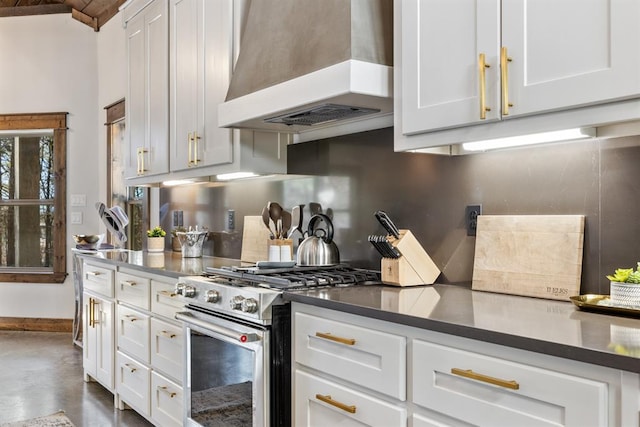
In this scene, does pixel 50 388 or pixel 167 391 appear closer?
pixel 167 391

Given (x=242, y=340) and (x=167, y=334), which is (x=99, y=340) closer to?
(x=167, y=334)

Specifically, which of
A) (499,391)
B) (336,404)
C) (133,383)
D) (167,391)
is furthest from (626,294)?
(133,383)

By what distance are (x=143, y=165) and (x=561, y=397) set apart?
3352 mm

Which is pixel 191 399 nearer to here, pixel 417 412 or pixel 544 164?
pixel 417 412

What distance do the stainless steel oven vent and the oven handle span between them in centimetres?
93

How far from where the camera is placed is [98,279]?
389 cm

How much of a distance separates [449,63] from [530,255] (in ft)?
2.24

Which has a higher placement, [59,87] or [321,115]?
[59,87]

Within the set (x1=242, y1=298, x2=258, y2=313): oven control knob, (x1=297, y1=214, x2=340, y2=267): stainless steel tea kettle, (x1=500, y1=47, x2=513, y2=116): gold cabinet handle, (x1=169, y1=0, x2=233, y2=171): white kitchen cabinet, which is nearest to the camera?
(x1=500, y1=47, x2=513, y2=116): gold cabinet handle

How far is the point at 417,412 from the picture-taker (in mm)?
1567

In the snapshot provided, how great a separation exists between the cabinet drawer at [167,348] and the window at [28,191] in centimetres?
368

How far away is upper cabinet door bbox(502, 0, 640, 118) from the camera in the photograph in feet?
4.57

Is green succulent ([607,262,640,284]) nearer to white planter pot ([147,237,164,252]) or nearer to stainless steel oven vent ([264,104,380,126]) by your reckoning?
stainless steel oven vent ([264,104,380,126])

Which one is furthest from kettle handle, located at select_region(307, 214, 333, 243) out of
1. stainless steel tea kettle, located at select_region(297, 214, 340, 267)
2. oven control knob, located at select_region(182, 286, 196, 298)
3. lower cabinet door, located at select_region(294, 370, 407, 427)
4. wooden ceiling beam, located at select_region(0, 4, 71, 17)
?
wooden ceiling beam, located at select_region(0, 4, 71, 17)
